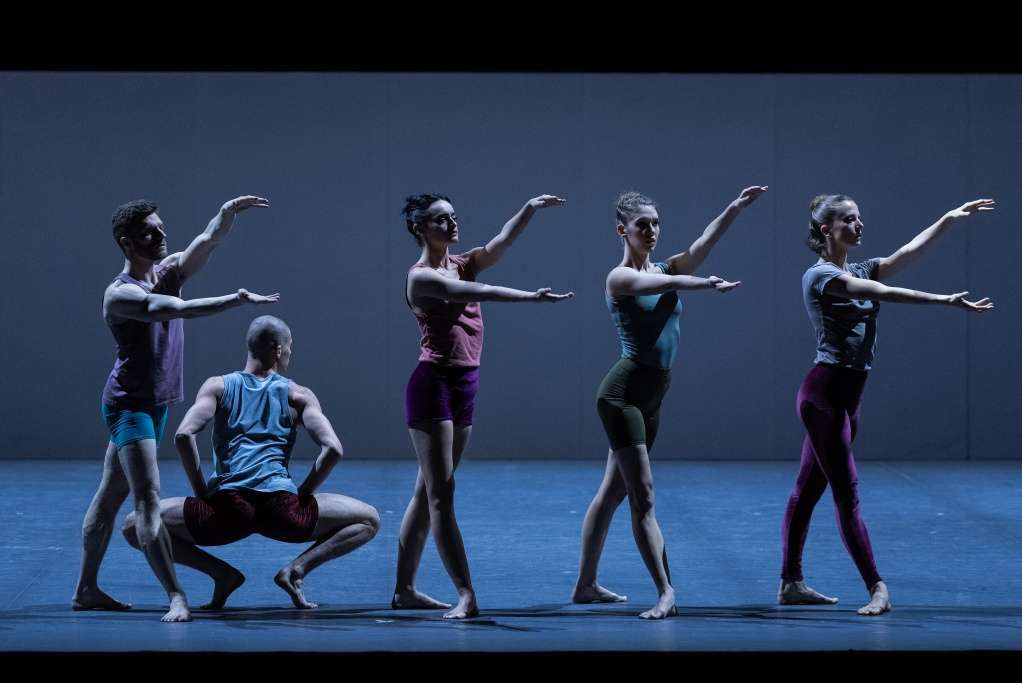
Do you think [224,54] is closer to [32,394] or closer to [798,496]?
[798,496]

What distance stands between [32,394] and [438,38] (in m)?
5.95

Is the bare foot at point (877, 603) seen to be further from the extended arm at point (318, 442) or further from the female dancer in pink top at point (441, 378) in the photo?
the extended arm at point (318, 442)

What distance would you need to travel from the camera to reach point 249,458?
4.59 meters

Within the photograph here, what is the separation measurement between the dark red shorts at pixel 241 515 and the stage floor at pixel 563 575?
254mm

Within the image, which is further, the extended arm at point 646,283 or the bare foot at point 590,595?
the bare foot at point 590,595

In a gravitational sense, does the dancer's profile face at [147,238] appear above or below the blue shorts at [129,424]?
above

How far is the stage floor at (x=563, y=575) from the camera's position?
13.2 feet

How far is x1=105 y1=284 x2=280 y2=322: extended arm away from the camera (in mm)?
4059

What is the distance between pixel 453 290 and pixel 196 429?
0.93m

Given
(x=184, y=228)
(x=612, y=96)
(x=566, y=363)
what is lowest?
(x=566, y=363)

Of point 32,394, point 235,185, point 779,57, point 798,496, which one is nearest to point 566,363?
point 235,185

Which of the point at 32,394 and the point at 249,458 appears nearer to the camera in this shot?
the point at 249,458

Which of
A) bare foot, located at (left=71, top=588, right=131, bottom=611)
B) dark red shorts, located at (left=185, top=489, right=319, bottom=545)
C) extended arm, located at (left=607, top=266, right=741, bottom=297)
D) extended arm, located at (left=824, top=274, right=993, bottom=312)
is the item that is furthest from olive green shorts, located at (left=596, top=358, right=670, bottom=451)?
bare foot, located at (left=71, top=588, right=131, bottom=611)

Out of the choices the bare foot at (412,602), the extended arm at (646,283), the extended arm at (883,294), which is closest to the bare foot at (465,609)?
the bare foot at (412,602)
